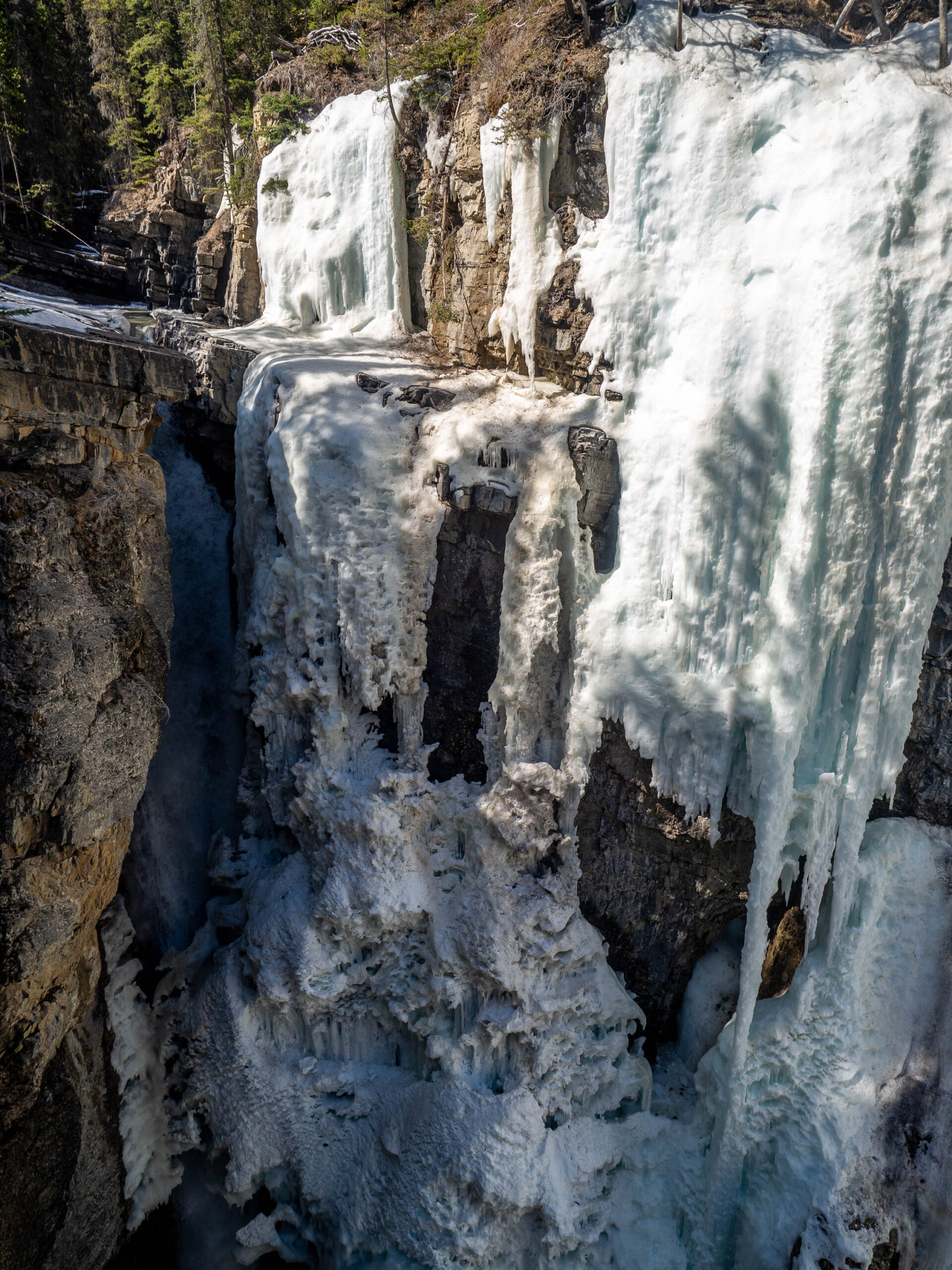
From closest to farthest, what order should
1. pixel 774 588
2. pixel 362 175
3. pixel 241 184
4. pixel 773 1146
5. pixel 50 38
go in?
pixel 774 588 < pixel 773 1146 < pixel 362 175 < pixel 241 184 < pixel 50 38

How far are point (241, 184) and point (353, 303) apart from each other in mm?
3723

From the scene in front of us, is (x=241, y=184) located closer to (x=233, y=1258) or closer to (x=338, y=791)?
(x=338, y=791)

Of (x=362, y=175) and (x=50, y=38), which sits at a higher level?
(x=50, y=38)

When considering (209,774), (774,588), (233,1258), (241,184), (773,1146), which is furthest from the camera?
(241,184)

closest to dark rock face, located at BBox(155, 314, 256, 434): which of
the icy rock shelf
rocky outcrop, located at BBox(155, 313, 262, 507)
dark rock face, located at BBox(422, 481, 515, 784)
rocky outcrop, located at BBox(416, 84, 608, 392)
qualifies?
rocky outcrop, located at BBox(155, 313, 262, 507)

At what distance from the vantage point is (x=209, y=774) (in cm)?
979

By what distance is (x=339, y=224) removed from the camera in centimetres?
1091

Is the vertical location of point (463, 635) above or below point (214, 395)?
below

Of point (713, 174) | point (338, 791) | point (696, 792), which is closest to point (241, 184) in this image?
point (713, 174)

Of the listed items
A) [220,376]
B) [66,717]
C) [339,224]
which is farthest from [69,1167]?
[339,224]

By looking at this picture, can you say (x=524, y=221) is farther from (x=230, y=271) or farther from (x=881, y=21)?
(x=230, y=271)

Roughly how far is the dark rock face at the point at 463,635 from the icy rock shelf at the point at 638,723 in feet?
0.55

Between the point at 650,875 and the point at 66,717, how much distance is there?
18.5 ft

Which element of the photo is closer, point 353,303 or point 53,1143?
point 53,1143
